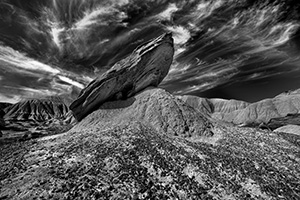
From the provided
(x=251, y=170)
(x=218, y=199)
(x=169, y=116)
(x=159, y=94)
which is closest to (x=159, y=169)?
(x=218, y=199)

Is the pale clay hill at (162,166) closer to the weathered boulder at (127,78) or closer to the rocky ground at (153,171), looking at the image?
the rocky ground at (153,171)

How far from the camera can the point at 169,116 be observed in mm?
18156

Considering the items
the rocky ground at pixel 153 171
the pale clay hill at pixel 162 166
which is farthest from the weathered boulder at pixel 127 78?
the rocky ground at pixel 153 171

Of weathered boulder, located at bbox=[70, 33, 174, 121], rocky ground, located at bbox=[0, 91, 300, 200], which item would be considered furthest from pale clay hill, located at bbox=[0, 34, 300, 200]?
weathered boulder, located at bbox=[70, 33, 174, 121]

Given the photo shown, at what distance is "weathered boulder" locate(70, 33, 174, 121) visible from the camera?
23.6 m

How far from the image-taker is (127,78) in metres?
24.3

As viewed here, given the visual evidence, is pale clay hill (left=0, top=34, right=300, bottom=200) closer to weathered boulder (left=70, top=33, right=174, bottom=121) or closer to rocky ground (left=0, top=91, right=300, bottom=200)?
rocky ground (left=0, top=91, right=300, bottom=200)

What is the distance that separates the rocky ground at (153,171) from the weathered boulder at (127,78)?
11.9m

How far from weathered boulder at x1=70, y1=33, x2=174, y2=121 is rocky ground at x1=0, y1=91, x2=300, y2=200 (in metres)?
11.9

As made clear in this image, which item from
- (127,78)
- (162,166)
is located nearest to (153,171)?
(162,166)

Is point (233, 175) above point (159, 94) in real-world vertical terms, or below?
below

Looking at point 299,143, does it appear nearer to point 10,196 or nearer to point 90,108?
point 10,196

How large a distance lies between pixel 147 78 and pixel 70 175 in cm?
1993

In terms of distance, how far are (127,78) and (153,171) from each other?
17955 millimetres
